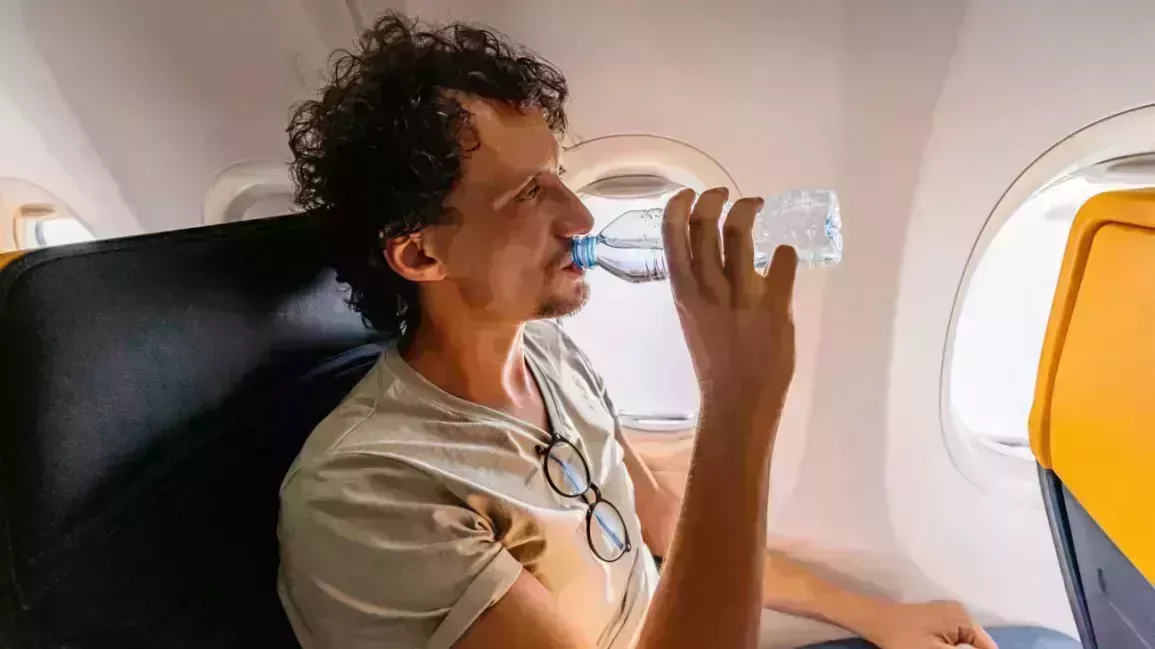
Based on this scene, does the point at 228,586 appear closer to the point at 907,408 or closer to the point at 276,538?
the point at 276,538

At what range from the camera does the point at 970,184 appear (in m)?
1.31

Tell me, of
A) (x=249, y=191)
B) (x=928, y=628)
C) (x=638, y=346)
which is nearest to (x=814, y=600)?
(x=928, y=628)

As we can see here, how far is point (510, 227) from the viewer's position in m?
0.98

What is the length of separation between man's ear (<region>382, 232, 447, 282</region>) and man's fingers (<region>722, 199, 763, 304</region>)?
0.38 meters

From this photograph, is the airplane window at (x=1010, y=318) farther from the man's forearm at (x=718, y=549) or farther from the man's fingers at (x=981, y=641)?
the man's forearm at (x=718, y=549)

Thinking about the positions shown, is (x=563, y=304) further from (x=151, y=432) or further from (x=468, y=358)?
(x=151, y=432)

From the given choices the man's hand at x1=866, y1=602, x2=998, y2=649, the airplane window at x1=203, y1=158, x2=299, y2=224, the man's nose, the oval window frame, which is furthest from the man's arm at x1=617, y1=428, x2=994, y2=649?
the airplane window at x1=203, y1=158, x2=299, y2=224

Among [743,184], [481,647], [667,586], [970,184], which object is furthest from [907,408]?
[481,647]

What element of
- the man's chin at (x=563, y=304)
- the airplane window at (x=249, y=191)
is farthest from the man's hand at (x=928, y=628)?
the airplane window at (x=249, y=191)

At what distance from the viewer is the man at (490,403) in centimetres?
80

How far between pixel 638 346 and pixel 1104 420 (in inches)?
35.1

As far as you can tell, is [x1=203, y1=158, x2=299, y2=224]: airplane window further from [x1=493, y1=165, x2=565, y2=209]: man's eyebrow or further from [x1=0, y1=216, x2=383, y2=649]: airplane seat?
[x1=493, y1=165, x2=565, y2=209]: man's eyebrow

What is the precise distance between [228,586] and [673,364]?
3.33 feet

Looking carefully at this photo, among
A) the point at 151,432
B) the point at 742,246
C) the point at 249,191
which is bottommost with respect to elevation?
the point at 151,432
